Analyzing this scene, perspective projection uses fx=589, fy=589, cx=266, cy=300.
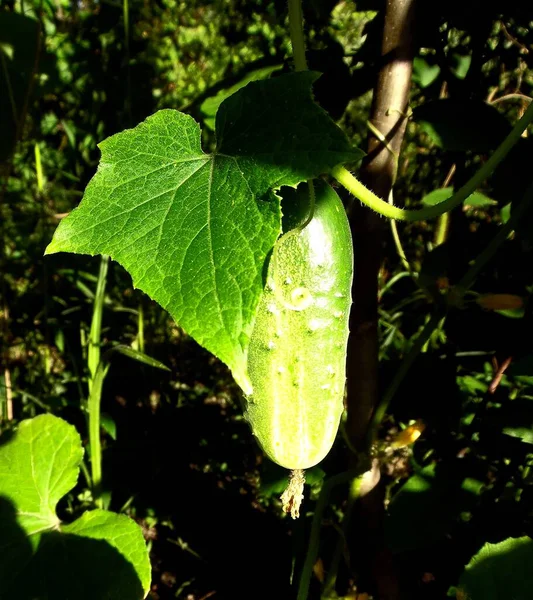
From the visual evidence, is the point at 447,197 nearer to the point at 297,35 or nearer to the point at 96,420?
the point at 297,35

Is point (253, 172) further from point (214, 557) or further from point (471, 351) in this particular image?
point (214, 557)

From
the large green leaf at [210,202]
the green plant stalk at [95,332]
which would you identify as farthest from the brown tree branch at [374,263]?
the green plant stalk at [95,332]

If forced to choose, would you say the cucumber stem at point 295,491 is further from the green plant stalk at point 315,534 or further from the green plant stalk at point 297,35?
the green plant stalk at point 297,35

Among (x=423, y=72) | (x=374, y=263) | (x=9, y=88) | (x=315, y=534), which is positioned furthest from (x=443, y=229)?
(x=9, y=88)

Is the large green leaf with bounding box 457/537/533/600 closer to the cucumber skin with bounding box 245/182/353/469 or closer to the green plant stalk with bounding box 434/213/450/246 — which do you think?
the cucumber skin with bounding box 245/182/353/469

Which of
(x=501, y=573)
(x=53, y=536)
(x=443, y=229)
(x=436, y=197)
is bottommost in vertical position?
(x=53, y=536)

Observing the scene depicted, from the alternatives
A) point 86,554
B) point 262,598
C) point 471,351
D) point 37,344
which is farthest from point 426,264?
point 37,344
